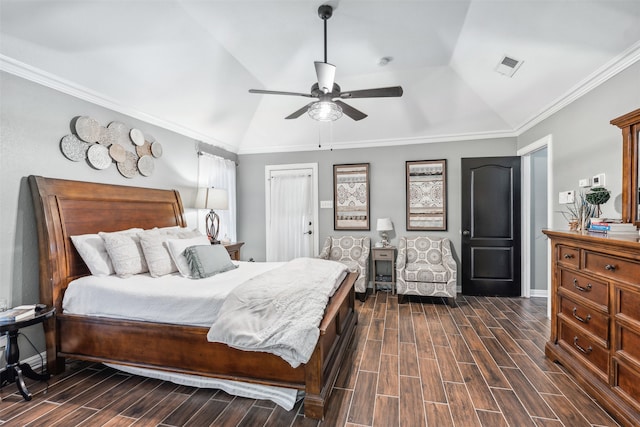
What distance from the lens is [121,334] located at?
225 cm

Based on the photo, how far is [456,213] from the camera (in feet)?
15.2

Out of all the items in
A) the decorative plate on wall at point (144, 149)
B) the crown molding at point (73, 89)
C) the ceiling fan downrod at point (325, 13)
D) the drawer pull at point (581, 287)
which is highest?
the ceiling fan downrod at point (325, 13)

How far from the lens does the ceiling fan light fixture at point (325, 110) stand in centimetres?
248

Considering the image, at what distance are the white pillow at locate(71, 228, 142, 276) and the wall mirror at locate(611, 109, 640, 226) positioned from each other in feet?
13.9

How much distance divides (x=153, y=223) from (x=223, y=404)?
228 cm

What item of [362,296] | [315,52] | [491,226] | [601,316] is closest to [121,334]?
[362,296]

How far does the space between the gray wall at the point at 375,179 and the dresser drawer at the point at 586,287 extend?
232 centimetres

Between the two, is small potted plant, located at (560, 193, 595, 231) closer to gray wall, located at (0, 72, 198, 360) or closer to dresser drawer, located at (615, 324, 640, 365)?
dresser drawer, located at (615, 324, 640, 365)

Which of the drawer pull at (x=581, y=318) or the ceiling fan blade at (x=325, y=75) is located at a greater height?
the ceiling fan blade at (x=325, y=75)

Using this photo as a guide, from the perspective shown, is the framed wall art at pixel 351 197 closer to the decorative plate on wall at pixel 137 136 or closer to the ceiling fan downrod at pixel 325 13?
the ceiling fan downrod at pixel 325 13

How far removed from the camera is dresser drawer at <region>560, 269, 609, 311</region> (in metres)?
1.91

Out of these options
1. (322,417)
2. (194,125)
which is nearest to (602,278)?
(322,417)

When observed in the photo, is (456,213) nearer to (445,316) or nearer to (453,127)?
(453,127)

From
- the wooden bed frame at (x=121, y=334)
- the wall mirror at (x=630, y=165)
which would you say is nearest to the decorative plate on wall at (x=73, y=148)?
the wooden bed frame at (x=121, y=334)
